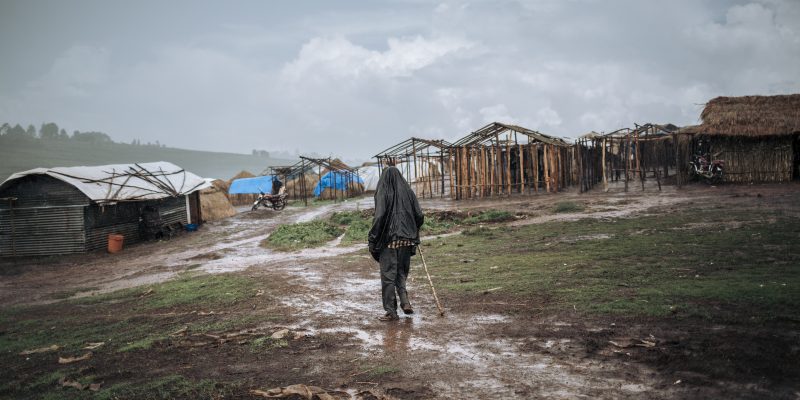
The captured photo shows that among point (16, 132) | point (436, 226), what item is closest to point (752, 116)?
point (436, 226)

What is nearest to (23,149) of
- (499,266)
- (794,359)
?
(499,266)

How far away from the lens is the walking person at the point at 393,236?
22.0ft

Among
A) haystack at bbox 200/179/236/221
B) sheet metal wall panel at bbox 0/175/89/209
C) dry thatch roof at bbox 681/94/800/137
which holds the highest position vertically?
dry thatch roof at bbox 681/94/800/137

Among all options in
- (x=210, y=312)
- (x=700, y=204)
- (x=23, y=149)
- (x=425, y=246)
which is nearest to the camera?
(x=210, y=312)

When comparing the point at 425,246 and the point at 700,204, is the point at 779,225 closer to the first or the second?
the point at 700,204

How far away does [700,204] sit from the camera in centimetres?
1659

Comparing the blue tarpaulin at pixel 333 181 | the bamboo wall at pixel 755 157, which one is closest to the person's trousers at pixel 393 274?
the bamboo wall at pixel 755 157

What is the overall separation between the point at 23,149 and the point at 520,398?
91922 mm

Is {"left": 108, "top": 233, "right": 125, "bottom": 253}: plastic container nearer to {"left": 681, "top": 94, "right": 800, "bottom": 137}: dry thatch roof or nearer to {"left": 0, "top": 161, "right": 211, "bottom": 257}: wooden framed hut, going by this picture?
{"left": 0, "top": 161, "right": 211, "bottom": 257}: wooden framed hut

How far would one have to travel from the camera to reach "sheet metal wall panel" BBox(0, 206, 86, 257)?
17.9 m

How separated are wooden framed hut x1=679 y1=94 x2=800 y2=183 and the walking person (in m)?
20.4

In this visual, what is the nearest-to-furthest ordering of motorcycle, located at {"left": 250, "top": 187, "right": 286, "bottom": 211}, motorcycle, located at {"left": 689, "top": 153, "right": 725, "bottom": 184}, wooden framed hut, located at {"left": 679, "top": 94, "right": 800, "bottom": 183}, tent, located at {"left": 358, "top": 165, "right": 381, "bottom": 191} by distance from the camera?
1. wooden framed hut, located at {"left": 679, "top": 94, "right": 800, "bottom": 183}
2. motorcycle, located at {"left": 689, "top": 153, "right": 725, "bottom": 184}
3. motorcycle, located at {"left": 250, "top": 187, "right": 286, "bottom": 211}
4. tent, located at {"left": 358, "top": 165, "right": 381, "bottom": 191}

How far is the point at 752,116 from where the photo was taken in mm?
22656

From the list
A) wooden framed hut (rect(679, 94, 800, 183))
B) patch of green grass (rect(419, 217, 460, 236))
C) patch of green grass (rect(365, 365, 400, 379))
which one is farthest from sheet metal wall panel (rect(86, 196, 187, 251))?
wooden framed hut (rect(679, 94, 800, 183))
